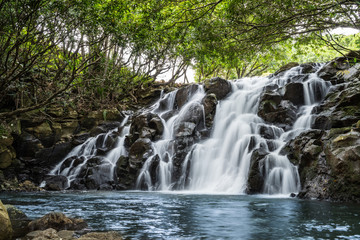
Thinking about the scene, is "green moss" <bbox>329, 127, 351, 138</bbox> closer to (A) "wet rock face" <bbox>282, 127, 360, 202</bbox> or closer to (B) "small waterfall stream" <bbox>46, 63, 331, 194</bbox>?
(A) "wet rock face" <bbox>282, 127, 360, 202</bbox>

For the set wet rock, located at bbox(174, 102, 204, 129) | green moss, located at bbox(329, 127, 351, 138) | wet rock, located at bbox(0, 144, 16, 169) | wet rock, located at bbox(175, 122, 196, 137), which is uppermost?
wet rock, located at bbox(174, 102, 204, 129)

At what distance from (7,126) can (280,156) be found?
13534 millimetres

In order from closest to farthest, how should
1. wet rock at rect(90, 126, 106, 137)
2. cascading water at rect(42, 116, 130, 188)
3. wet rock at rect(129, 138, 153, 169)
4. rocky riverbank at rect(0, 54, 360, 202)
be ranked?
rocky riverbank at rect(0, 54, 360, 202), wet rock at rect(129, 138, 153, 169), cascading water at rect(42, 116, 130, 188), wet rock at rect(90, 126, 106, 137)

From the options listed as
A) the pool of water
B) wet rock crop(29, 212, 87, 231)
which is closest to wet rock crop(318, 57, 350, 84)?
the pool of water

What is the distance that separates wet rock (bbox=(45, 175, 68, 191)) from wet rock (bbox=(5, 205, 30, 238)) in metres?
7.94

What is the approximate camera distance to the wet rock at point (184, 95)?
1987 centimetres

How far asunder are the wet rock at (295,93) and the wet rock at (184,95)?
20.9ft

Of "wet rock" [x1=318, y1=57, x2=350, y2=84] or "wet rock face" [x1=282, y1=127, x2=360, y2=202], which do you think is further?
"wet rock" [x1=318, y1=57, x2=350, y2=84]

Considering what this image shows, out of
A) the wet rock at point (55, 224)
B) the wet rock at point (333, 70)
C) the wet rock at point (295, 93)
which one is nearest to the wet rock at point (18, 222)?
the wet rock at point (55, 224)

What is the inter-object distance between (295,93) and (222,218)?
11.1 metres

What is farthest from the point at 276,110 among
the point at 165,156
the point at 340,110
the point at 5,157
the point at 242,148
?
the point at 5,157

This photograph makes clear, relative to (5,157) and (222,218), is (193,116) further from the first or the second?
(222,218)

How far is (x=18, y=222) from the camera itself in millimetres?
5980

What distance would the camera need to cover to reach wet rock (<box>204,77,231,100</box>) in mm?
19156
